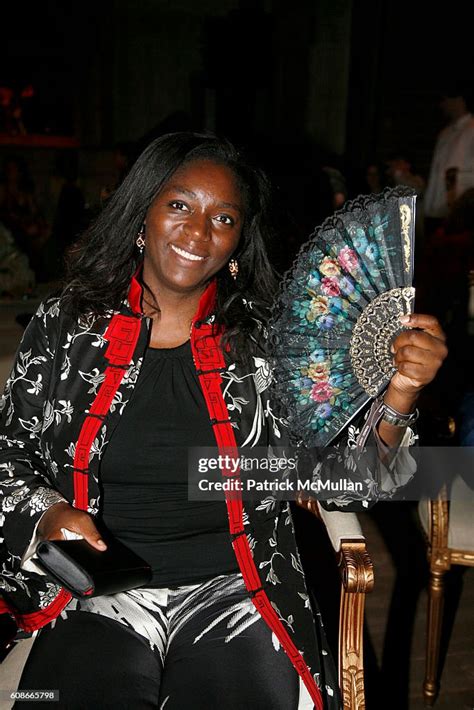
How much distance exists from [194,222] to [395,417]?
544 millimetres

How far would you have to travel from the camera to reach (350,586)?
1456mm

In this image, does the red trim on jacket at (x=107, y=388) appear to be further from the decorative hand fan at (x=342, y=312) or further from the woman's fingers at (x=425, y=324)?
the woman's fingers at (x=425, y=324)

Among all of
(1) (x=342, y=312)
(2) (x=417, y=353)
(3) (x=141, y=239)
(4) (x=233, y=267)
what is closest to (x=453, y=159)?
(4) (x=233, y=267)

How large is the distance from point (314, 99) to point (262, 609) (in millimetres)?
7551

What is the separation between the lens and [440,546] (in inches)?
80.0

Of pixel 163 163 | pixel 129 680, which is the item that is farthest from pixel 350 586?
pixel 163 163

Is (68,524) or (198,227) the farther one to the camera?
(198,227)

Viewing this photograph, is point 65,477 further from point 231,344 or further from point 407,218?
point 407,218

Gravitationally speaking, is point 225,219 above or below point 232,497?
A: above

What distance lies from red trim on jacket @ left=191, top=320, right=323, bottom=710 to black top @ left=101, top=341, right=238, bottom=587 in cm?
3

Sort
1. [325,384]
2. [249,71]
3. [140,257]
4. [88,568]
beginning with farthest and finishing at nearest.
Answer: [249,71], [140,257], [325,384], [88,568]

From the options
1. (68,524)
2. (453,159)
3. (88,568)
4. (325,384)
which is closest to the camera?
(88,568)

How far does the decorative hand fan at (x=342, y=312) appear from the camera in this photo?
1361mm

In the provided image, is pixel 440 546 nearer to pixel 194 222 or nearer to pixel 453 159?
pixel 194 222
